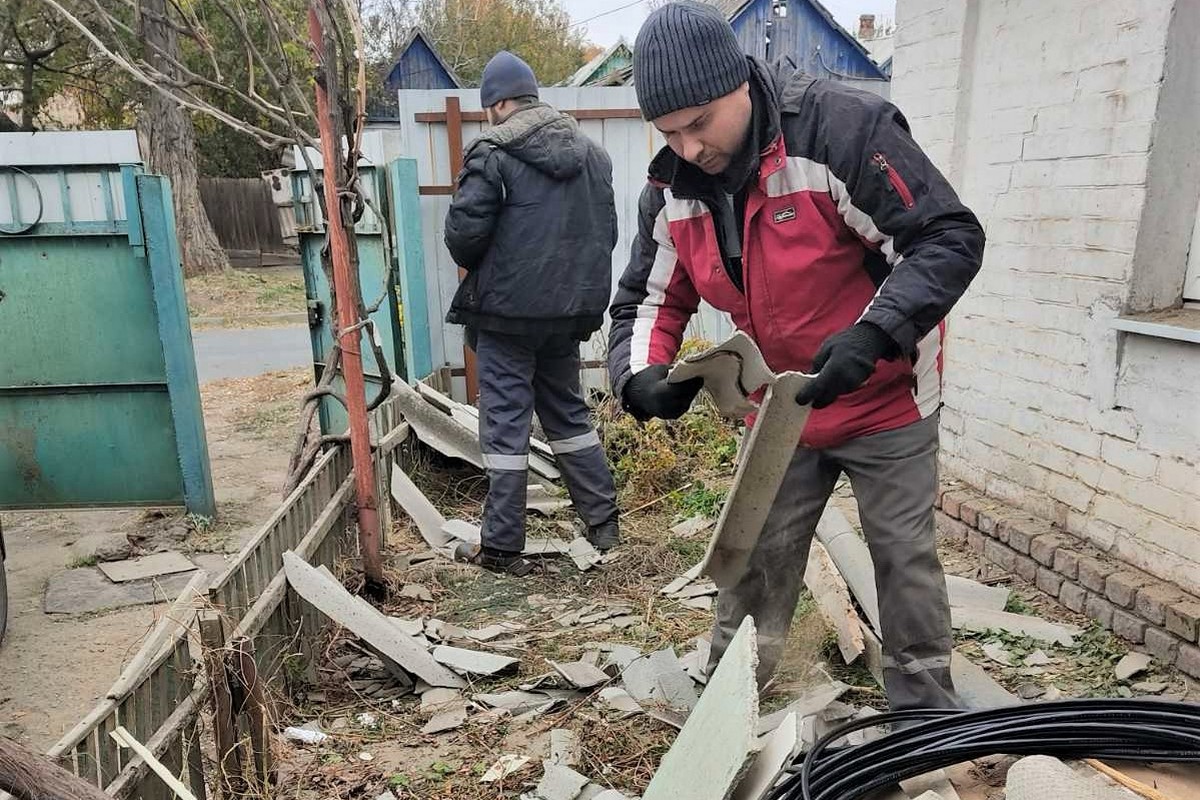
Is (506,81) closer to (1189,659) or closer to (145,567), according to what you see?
(145,567)

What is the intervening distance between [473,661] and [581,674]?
441 mm

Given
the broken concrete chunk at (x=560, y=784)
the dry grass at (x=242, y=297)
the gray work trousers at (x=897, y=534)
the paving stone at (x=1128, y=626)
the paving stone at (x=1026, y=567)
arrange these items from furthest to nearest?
the dry grass at (x=242, y=297)
the paving stone at (x=1026, y=567)
the paving stone at (x=1128, y=626)
the broken concrete chunk at (x=560, y=784)
the gray work trousers at (x=897, y=534)

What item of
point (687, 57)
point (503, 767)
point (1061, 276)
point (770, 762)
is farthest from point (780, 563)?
point (1061, 276)

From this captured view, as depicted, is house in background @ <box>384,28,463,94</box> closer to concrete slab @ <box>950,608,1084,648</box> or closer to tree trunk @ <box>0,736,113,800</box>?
concrete slab @ <box>950,608,1084,648</box>

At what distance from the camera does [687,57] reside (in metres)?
2.13

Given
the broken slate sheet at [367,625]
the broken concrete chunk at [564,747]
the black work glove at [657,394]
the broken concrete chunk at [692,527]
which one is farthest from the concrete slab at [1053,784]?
the broken concrete chunk at [692,527]

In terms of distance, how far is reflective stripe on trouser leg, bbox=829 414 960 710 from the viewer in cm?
245

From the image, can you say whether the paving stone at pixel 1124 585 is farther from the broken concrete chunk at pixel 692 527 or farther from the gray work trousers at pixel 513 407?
the gray work trousers at pixel 513 407

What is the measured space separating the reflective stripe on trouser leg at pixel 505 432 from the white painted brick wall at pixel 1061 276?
2117mm

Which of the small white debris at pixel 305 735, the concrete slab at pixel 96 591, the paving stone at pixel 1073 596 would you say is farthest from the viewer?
the concrete slab at pixel 96 591

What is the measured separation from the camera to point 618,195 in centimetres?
657

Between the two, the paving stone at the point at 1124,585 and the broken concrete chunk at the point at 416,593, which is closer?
the paving stone at the point at 1124,585

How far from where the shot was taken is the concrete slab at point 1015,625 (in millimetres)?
3473

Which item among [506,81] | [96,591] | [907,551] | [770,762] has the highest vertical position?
[506,81]
